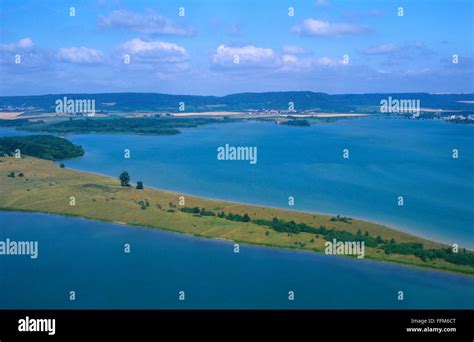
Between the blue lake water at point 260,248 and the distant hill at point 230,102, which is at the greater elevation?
the distant hill at point 230,102

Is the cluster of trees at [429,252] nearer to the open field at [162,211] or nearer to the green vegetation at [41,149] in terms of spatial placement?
the open field at [162,211]

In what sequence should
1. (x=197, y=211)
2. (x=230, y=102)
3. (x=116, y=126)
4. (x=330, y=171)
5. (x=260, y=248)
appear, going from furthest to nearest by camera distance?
(x=230, y=102) < (x=116, y=126) < (x=330, y=171) < (x=197, y=211) < (x=260, y=248)

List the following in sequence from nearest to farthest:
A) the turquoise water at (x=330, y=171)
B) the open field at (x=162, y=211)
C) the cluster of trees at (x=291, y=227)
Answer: the open field at (x=162, y=211)
the cluster of trees at (x=291, y=227)
the turquoise water at (x=330, y=171)

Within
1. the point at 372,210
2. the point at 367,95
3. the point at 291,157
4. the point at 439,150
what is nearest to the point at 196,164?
the point at 291,157

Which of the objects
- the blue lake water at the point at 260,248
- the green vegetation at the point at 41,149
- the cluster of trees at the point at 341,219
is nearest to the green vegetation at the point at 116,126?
the green vegetation at the point at 41,149

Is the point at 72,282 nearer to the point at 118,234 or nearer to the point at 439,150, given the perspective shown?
the point at 118,234

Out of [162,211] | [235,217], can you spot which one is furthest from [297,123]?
[235,217]

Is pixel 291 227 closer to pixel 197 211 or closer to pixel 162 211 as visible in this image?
pixel 197 211
